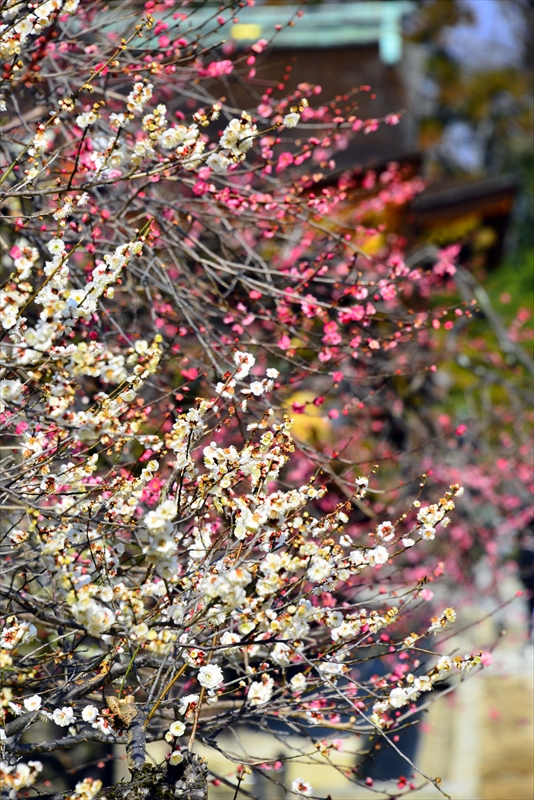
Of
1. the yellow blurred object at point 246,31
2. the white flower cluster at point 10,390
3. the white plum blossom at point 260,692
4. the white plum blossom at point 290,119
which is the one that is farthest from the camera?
the yellow blurred object at point 246,31

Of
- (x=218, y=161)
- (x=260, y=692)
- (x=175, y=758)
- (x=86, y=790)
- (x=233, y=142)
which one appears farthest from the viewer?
(x=218, y=161)

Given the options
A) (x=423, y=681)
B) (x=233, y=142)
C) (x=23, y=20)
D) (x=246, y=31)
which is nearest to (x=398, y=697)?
(x=423, y=681)

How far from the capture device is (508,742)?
352 inches

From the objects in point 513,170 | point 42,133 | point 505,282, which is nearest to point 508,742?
point 42,133

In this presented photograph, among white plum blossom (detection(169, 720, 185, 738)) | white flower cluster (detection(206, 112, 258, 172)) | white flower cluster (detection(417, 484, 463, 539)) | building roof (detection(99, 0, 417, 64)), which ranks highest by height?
white flower cluster (detection(206, 112, 258, 172))

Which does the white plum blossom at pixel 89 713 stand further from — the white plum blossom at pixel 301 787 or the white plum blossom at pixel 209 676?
the white plum blossom at pixel 301 787

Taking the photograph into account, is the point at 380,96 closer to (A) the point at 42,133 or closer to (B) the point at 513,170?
(A) the point at 42,133

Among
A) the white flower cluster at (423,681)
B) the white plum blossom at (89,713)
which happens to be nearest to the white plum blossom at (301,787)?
the white flower cluster at (423,681)

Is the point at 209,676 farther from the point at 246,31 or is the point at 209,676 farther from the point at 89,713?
the point at 246,31

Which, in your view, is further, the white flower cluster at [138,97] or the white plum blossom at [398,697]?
the white flower cluster at [138,97]

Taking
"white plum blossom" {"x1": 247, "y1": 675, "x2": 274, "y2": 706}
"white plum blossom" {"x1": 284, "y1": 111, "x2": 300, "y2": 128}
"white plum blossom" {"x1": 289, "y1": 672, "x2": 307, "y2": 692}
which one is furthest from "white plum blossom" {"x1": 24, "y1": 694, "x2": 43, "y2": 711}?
"white plum blossom" {"x1": 284, "y1": 111, "x2": 300, "y2": 128}

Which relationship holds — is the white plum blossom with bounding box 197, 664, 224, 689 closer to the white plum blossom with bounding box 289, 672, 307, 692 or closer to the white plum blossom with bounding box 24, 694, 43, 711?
the white plum blossom with bounding box 289, 672, 307, 692

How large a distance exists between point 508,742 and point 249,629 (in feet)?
24.1

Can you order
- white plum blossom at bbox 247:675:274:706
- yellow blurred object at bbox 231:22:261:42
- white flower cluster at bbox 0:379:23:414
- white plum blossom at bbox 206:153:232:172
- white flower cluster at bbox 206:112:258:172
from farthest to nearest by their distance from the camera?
yellow blurred object at bbox 231:22:261:42, white plum blossom at bbox 206:153:232:172, white flower cluster at bbox 206:112:258:172, white plum blossom at bbox 247:675:274:706, white flower cluster at bbox 0:379:23:414
